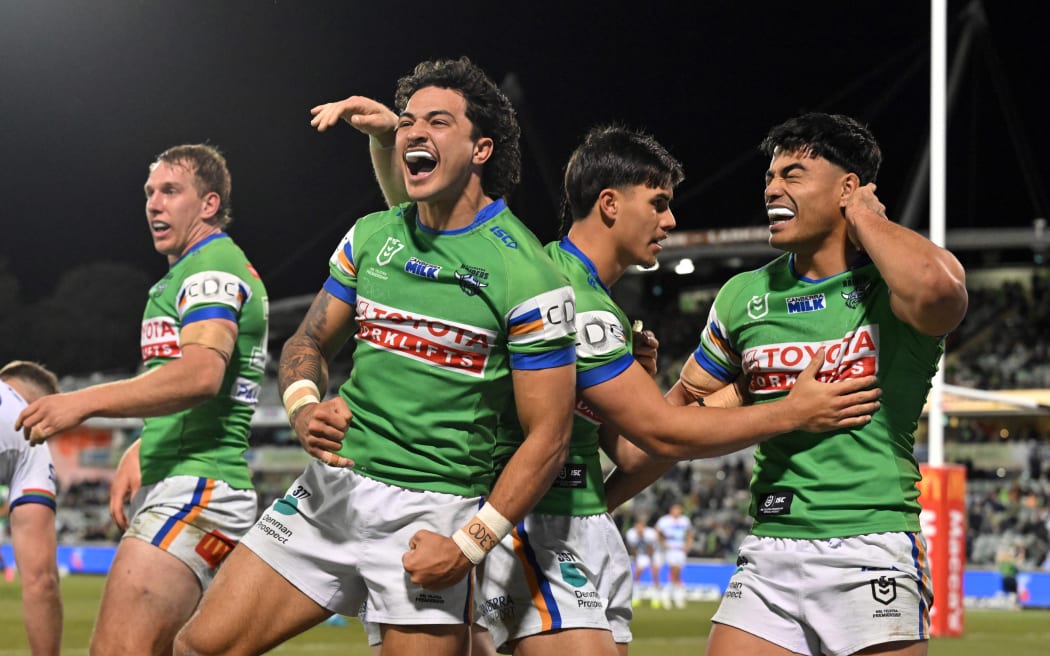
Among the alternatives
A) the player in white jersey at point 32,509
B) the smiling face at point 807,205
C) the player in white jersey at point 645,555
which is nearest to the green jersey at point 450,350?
the smiling face at point 807,205

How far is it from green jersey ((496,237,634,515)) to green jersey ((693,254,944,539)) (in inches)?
20.3

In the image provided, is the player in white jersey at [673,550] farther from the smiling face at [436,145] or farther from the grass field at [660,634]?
the smiling face at [436,145]

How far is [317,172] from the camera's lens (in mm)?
40375

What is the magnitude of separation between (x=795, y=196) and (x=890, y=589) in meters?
1.29

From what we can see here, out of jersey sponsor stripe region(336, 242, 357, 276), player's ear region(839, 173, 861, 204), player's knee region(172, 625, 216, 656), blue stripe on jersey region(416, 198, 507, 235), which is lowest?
player's knee region(172, 625, 216, 656)

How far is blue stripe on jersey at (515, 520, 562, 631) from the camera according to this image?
12.6ft

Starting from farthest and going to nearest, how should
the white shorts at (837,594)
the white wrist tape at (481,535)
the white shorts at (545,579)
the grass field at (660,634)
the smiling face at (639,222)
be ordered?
the grass field at (660,634)
the smiling face at (639,222)
the white shorts at (545,579)
the white shorts at (837,594)
the white wrist tape at (481,535)

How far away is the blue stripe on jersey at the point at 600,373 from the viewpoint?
3.80m

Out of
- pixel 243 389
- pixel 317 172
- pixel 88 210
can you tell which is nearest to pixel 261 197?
pixel 317 172

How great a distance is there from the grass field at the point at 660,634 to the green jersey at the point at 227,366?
6804 millimetres

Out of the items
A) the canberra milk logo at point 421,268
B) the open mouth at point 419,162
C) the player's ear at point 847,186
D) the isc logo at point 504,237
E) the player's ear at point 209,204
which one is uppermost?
the player's ear at point 209,204

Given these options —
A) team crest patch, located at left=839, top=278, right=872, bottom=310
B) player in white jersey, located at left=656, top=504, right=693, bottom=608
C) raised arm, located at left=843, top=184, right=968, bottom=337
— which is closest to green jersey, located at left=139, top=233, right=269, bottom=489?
team crest patch, located at left=839, top=278, right=872, bottom=310

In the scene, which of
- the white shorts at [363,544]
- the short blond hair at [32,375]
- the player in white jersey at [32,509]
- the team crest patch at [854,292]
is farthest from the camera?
the short blond hair at [32,375]

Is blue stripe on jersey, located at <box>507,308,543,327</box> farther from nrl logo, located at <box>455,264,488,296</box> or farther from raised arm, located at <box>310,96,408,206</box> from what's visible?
raised arm, located at <box>310,96,408,206</box>
